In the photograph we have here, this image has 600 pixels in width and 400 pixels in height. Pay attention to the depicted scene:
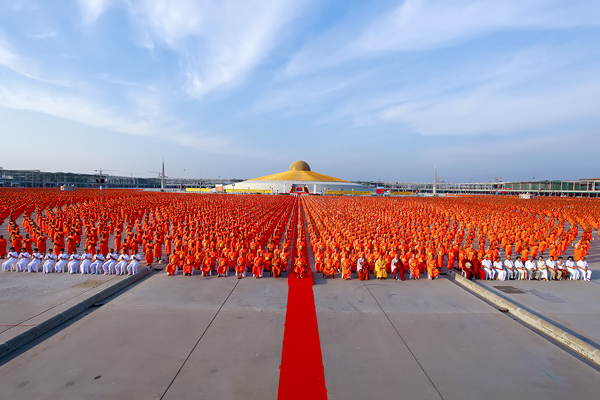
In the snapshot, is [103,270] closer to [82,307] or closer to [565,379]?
[82,307]

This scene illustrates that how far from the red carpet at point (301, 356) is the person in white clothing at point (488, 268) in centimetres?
579

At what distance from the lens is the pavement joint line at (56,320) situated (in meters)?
5.25

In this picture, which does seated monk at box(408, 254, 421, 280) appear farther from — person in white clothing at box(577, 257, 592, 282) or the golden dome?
the golden dome

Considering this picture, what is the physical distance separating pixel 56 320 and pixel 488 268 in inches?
444

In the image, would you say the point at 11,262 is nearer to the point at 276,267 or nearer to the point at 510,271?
the point at 276,267

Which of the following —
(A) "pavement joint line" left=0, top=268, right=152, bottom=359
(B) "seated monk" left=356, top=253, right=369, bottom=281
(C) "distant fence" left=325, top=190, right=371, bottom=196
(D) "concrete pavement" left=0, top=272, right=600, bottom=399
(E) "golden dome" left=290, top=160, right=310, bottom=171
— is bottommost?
(D) "concrete pavement" left=0, top=272, right=600, bottom=399

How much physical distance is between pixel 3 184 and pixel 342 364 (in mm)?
121988

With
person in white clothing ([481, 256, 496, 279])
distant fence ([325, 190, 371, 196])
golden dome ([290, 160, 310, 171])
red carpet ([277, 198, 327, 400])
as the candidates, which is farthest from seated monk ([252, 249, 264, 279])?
golden dome ([290, 160, 310, 171])

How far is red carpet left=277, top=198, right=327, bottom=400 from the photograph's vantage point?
4.28 meters

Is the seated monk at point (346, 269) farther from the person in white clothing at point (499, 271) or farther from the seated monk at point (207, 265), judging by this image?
the person in white clothing at point (499, 271)

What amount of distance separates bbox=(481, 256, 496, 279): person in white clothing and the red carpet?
19.0ft

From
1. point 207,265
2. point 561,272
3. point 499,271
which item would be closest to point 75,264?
point 207,265

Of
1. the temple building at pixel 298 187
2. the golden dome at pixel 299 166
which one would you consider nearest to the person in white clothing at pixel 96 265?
the temple building at pixel 298 187

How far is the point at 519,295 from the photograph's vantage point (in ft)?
27.0
